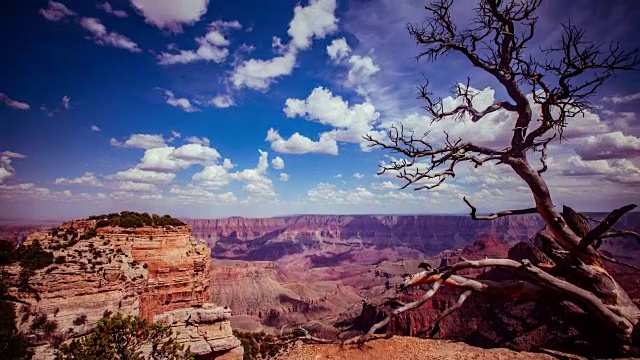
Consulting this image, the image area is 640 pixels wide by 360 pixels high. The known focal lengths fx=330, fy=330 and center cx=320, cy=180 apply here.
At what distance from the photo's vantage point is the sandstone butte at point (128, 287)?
22.0 m

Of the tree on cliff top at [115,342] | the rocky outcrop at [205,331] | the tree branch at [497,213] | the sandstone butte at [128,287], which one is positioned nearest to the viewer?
the tree branch at [497,213]

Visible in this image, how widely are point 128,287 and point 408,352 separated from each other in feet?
82.0

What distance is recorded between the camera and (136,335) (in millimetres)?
16266

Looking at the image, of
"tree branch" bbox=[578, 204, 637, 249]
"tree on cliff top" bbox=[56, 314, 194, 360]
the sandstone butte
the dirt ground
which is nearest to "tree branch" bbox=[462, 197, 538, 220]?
"tree branch" bbox=[578, 204, 637, 249]

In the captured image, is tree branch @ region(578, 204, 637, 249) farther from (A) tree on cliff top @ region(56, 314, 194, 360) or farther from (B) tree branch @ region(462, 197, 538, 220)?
(A) tree on cliff top @ region(56, 314, 194, 360)

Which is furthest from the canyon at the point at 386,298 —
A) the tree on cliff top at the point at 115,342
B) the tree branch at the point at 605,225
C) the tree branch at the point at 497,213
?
the tree on cliff top at the point at 115,342

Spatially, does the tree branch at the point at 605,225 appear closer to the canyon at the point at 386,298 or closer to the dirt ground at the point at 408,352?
the canyon at the point at 386,298

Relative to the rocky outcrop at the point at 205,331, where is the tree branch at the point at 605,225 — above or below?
above

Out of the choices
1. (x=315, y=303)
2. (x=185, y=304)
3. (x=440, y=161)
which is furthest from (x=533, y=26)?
(x=315, y=303)

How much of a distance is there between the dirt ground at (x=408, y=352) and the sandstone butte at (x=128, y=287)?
1323 centimetres

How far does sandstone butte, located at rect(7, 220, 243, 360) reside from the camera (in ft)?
72.0

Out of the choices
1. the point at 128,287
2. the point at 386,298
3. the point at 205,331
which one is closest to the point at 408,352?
the point at 386,298

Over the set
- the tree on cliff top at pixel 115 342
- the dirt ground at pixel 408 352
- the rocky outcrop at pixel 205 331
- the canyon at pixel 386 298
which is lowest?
the canyon at pixel 386 298

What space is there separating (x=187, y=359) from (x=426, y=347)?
40.7ft
